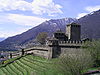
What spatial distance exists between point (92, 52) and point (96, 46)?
7.40 feet

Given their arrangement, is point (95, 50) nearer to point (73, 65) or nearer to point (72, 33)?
point (73, 65)

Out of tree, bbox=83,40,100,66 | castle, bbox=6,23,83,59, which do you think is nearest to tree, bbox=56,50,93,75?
tree, bbox=83,40,100,66

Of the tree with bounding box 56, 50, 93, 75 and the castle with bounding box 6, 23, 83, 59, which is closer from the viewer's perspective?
the tree with bounding box 56, 50, 93, 75

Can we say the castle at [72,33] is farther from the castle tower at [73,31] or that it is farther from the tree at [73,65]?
the tree at [73,65]

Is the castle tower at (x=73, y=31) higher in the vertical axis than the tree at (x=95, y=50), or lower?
higher

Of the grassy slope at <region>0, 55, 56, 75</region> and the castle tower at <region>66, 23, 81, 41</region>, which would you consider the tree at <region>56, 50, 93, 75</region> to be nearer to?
the grassy slope at <region>0, 55, 56, 75</region>

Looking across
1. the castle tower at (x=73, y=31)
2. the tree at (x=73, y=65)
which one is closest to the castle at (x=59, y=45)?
the castle tower at (x=73, y=31)

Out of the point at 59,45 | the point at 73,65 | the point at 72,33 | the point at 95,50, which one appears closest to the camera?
the point at 73,65

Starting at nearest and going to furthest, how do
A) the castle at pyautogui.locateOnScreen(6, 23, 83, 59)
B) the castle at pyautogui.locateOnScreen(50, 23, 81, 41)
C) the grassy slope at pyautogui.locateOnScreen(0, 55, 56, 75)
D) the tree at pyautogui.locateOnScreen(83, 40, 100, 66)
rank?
the tree at pyautogui.locateOnScreen(83, 40, 100, 66) < the grassy slope at pyautogui.locateOnScreen(0, 55, 56, 75) < the castle at pyautogui.locateOnScreen(6, 23, 83, 59) < the castle at pyautogui.locateOnScreen(50, 23, 81, 41)

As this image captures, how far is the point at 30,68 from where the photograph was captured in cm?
5250

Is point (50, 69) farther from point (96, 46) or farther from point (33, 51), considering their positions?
point (33, 51)

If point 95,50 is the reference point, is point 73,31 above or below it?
above

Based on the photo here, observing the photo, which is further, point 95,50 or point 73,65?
point 95,50

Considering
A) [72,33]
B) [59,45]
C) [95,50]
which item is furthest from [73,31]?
[95,50]
